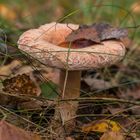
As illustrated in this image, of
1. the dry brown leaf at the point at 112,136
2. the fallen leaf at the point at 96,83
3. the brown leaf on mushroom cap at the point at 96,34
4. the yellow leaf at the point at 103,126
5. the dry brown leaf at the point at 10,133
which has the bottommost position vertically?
the dry brown leaf at the point at 10,133

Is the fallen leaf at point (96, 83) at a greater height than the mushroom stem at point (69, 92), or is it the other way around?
the fallen leaf at point (96, 83)

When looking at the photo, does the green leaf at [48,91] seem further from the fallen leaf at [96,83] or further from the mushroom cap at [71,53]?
the fallen leaf at [96,83]

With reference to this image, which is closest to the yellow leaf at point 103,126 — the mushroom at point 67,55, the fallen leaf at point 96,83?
the mushroom at point 67,55

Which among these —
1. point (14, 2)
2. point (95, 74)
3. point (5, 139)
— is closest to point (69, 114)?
point (5, 139)

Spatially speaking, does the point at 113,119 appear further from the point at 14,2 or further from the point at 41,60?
the point at 14,2

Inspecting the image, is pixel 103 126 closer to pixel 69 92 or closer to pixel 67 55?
pixel 69 92
